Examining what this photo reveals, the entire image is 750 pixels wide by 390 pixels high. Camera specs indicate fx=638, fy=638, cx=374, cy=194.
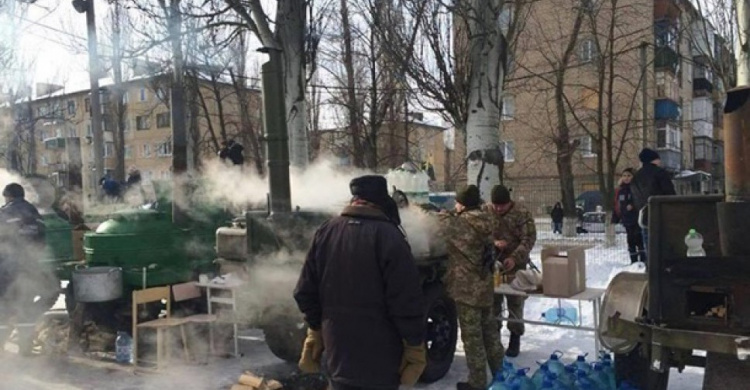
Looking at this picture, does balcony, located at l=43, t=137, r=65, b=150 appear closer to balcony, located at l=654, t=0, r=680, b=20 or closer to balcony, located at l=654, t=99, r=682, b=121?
balcony, located at l=654, t=99, r=682, b=121

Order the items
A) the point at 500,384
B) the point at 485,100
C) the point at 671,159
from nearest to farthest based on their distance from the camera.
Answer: the point at 500,384, the point at 485,100, the point at 671,159

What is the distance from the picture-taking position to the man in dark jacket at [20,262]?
746 centimetres

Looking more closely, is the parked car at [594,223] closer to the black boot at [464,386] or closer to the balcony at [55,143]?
the black boot at [464,386]

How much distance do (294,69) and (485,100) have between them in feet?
12.1

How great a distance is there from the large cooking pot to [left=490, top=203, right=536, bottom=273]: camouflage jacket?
14.0 ft

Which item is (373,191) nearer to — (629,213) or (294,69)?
(294,69)

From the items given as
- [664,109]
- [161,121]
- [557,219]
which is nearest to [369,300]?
[557,219]

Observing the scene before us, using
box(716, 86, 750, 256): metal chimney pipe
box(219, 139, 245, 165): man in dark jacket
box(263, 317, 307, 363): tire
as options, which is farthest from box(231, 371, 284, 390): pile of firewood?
box(219, 139, 245, 165): man in dark jacket

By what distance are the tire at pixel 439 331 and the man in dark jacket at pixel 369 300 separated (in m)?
2.41

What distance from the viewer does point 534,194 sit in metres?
29.4

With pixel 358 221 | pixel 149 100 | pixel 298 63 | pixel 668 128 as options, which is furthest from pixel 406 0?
pixel 149 100

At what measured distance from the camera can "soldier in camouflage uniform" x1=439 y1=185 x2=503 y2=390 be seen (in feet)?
17.8

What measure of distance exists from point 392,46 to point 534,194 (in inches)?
716

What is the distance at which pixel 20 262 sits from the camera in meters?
7.61
